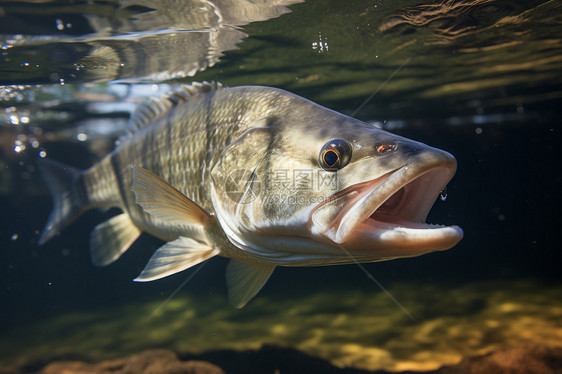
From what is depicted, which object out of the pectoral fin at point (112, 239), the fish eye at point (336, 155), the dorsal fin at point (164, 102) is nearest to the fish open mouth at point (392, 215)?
the fish eye at point (336, 155)

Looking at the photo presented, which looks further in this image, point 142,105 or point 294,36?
point 294,36

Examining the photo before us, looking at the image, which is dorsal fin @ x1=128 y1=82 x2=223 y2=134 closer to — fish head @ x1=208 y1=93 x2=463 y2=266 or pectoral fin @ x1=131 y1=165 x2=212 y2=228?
fish head @ x1=208 y1=93 x2=463 y2=266

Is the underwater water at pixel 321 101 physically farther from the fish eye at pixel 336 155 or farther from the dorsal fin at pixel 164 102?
the fish eye at pixel 336 155

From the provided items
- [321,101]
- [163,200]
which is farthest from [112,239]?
[321,101]

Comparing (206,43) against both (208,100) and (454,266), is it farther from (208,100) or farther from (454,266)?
(454,266)

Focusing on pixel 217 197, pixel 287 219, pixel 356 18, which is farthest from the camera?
pixel 356 18

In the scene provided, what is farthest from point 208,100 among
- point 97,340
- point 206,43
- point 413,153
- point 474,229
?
point 474,229
